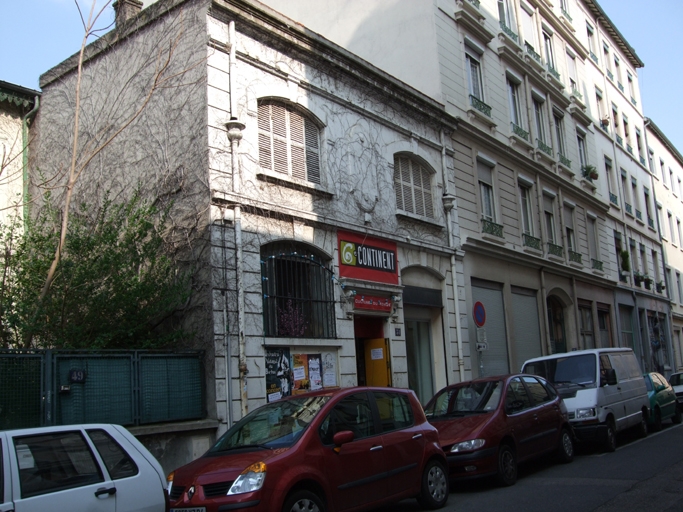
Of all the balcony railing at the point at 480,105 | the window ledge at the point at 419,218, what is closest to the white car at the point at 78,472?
the window ledge at the point at 419,218

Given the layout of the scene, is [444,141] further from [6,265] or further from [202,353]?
[6,265]

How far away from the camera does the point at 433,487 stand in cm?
895

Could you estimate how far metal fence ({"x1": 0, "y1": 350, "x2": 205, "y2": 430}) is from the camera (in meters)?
9.34

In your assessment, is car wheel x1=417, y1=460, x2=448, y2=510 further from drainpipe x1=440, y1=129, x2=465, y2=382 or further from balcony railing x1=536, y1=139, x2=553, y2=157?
balcony railing x1=536, y1=139, x2=553, y2=157

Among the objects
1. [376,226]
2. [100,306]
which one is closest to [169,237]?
[100,306]

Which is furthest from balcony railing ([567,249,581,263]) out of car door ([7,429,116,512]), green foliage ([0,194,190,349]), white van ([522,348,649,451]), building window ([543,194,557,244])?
car door ([7,429,116,512])

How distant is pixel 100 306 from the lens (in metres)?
10.9

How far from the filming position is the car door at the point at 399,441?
8.35m

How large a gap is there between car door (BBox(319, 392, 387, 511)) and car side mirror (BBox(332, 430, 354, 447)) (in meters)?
0.08

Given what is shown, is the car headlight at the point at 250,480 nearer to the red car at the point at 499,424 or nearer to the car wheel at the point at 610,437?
the red car at the point at 499,424

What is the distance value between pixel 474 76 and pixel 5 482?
1954 cm

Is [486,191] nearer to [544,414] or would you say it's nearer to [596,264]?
[596,264]

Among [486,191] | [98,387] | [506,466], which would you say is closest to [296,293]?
[98,387]

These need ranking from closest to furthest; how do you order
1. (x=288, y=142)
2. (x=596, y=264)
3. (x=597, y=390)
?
(x=597, y=390) < (x=288, y=142) < (x=596, y=264)
